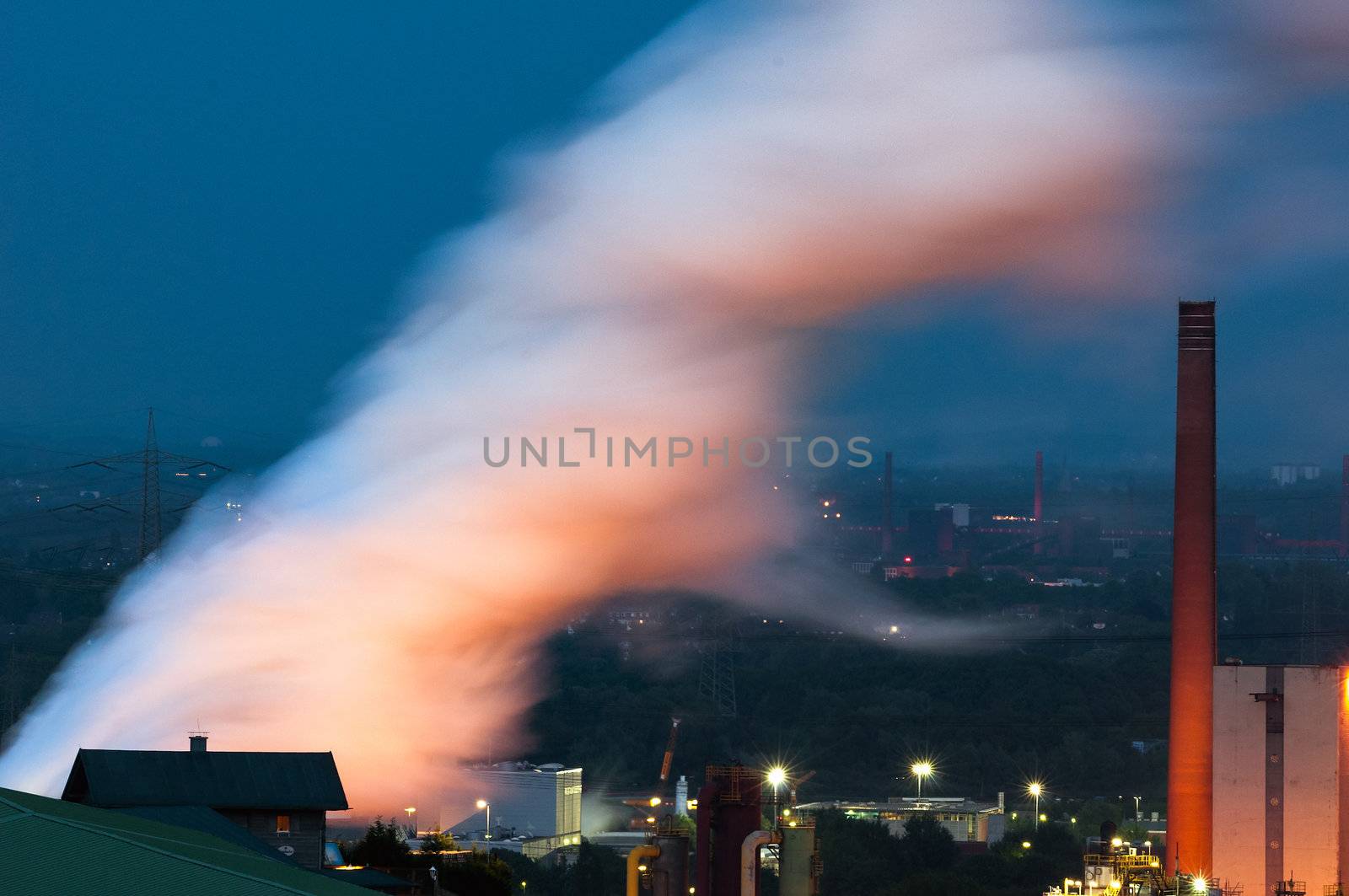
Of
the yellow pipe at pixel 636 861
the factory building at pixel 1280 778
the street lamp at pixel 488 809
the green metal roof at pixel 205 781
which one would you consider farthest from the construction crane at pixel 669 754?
the green metal roof at pixel 205 781

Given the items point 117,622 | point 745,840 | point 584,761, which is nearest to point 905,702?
point 584,761

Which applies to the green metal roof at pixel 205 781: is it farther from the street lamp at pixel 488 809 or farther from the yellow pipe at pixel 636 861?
the street lamp at pixel 488 809

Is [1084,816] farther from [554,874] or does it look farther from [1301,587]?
[1301,587]

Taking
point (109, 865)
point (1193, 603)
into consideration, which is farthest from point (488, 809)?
point (109, 865)

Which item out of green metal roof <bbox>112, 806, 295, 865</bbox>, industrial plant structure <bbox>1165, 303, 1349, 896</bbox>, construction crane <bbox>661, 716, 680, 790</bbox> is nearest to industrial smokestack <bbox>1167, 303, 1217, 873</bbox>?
industrial plant structure <bbox>1165, 303, 1349, 896</bbox>

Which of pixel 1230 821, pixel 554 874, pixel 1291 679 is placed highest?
pixel 1291 679

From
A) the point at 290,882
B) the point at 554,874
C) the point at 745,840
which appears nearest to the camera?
the point at 290,882
